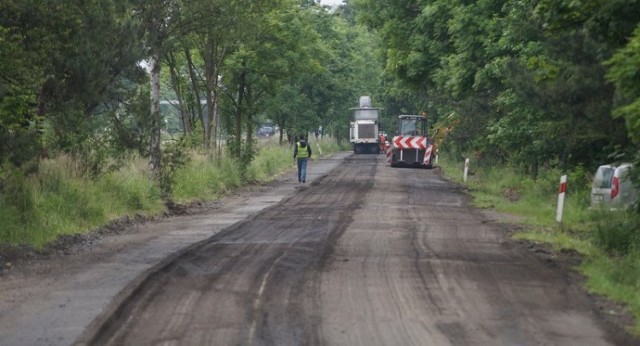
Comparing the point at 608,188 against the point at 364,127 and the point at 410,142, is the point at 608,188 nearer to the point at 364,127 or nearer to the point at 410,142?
the point at 410,142

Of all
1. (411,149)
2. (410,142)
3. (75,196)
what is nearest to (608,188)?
(75,196)

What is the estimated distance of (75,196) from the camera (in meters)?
19.8

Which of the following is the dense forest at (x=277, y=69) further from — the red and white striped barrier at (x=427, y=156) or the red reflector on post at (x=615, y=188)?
the red and white striped barrier at (x=427, y=156)

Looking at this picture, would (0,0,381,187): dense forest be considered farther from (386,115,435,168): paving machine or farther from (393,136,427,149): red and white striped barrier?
(386,115,435,168): paving machine

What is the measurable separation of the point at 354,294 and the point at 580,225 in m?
10.2

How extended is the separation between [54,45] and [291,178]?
83.4ft

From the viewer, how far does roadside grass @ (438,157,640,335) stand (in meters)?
12.6

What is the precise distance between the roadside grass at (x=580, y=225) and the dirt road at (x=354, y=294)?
55 cm

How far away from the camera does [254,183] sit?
3734 centimetres

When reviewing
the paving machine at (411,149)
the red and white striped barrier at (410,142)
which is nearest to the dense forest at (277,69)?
the red and white striped barrier at (410,142)

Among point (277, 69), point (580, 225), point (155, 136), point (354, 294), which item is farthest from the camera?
point (277, 69)

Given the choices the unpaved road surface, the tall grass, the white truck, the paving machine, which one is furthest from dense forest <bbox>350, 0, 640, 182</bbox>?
the white truck

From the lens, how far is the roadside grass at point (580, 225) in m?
12.6

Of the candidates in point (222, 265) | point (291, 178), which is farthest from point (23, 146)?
point (291, 178)
